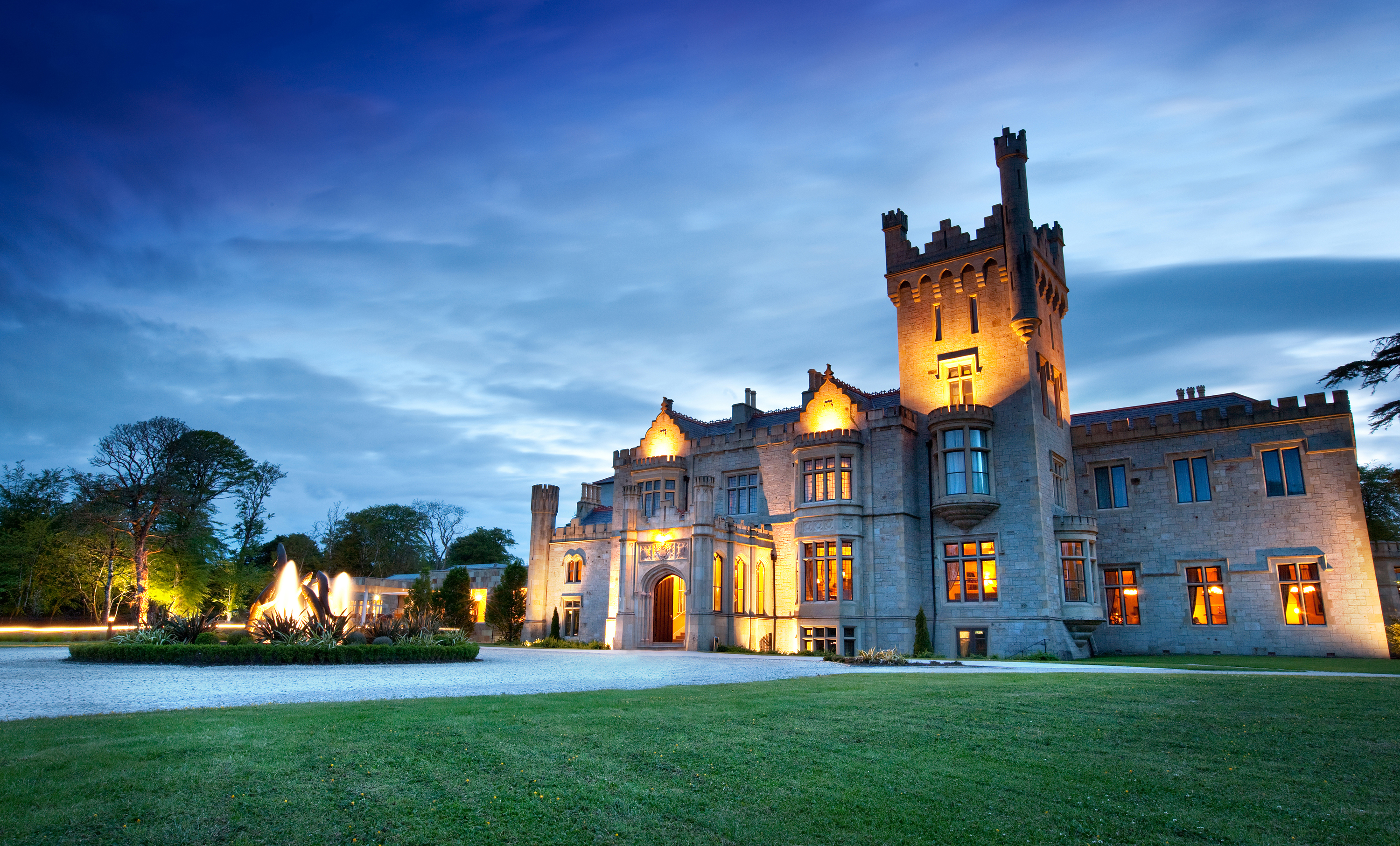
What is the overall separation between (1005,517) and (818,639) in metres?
9.41

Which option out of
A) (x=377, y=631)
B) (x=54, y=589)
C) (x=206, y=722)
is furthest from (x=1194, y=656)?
(x=54, y=589)

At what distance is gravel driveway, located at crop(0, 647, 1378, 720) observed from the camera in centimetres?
1193

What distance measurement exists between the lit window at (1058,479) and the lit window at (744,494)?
1321cm

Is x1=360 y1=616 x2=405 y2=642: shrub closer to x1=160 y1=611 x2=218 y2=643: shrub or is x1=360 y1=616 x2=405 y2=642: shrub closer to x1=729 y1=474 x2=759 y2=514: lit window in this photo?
x1=160 y1=611 x2=218 y2=643: shrub

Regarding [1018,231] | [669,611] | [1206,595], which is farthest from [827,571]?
[1018,231]

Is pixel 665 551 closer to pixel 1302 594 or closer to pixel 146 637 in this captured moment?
pixel 146 637

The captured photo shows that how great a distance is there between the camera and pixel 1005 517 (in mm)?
32281

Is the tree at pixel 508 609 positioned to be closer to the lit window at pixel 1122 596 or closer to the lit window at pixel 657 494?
the lit window at pixel 657 494

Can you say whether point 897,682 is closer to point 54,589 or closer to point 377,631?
point 377,631

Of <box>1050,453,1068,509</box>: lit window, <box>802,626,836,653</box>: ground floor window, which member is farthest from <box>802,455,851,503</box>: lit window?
<box>1050,453,1068,509</box>: lit window

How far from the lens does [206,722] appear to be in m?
8.77

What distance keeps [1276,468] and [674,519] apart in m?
23.9

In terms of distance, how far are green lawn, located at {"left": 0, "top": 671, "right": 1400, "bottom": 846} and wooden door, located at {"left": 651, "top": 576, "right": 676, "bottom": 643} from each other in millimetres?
28195

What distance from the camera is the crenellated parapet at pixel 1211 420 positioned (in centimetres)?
3017
